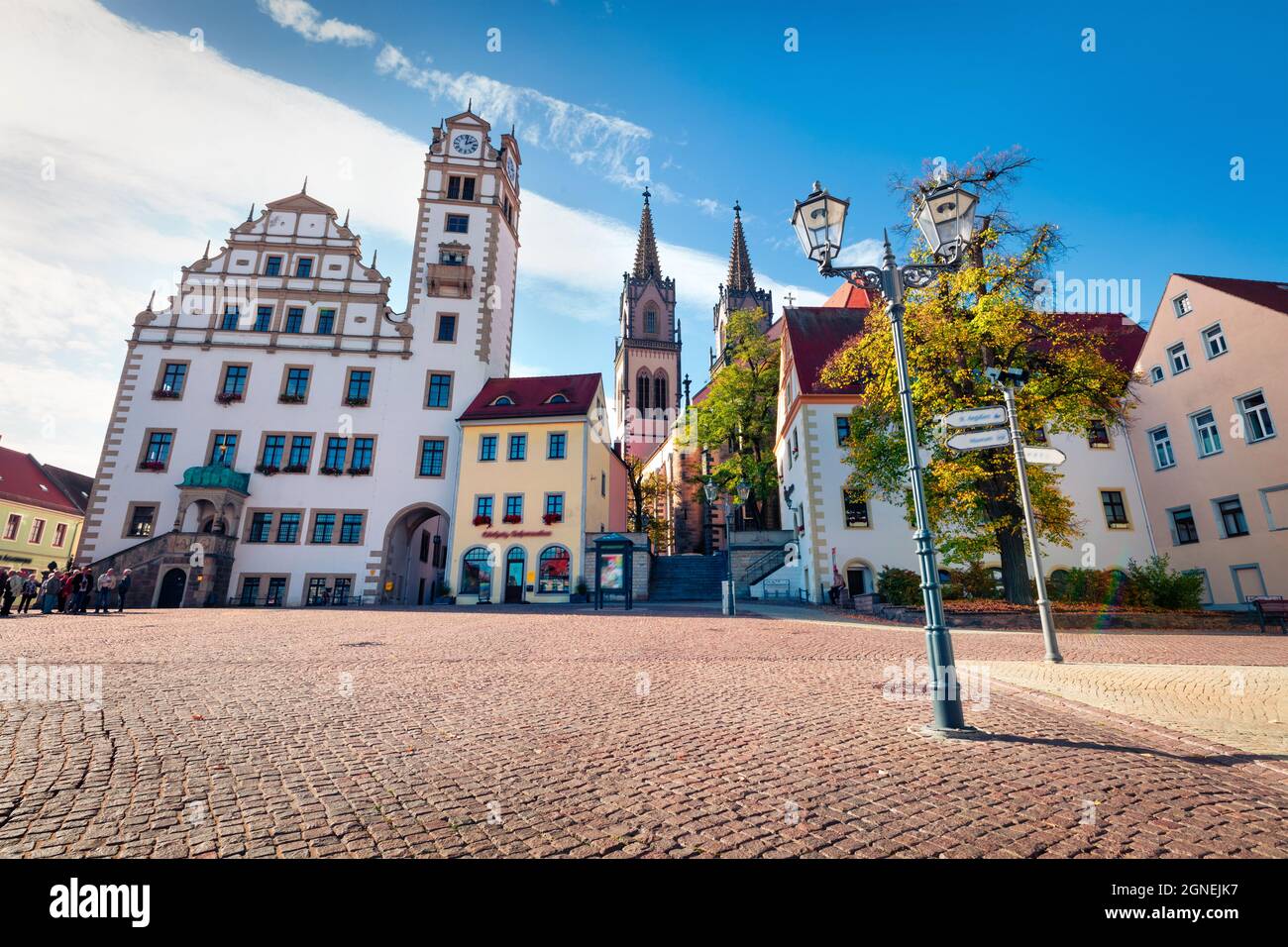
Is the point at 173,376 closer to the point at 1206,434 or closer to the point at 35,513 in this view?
the point at 35,513

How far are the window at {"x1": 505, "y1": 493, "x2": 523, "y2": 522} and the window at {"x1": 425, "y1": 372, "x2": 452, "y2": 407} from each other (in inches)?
250

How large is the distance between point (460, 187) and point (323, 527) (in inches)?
843

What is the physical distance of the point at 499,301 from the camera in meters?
32.8

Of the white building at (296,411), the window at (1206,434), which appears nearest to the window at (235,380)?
the white building at (296,411)

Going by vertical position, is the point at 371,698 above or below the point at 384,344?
below

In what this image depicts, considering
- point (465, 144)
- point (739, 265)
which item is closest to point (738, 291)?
point (739, 265)

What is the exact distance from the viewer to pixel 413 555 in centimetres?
3266

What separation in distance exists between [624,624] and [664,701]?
9013 mm

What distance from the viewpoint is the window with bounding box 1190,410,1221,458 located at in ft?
70.3

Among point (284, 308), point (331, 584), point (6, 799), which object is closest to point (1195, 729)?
point (6, 799)
